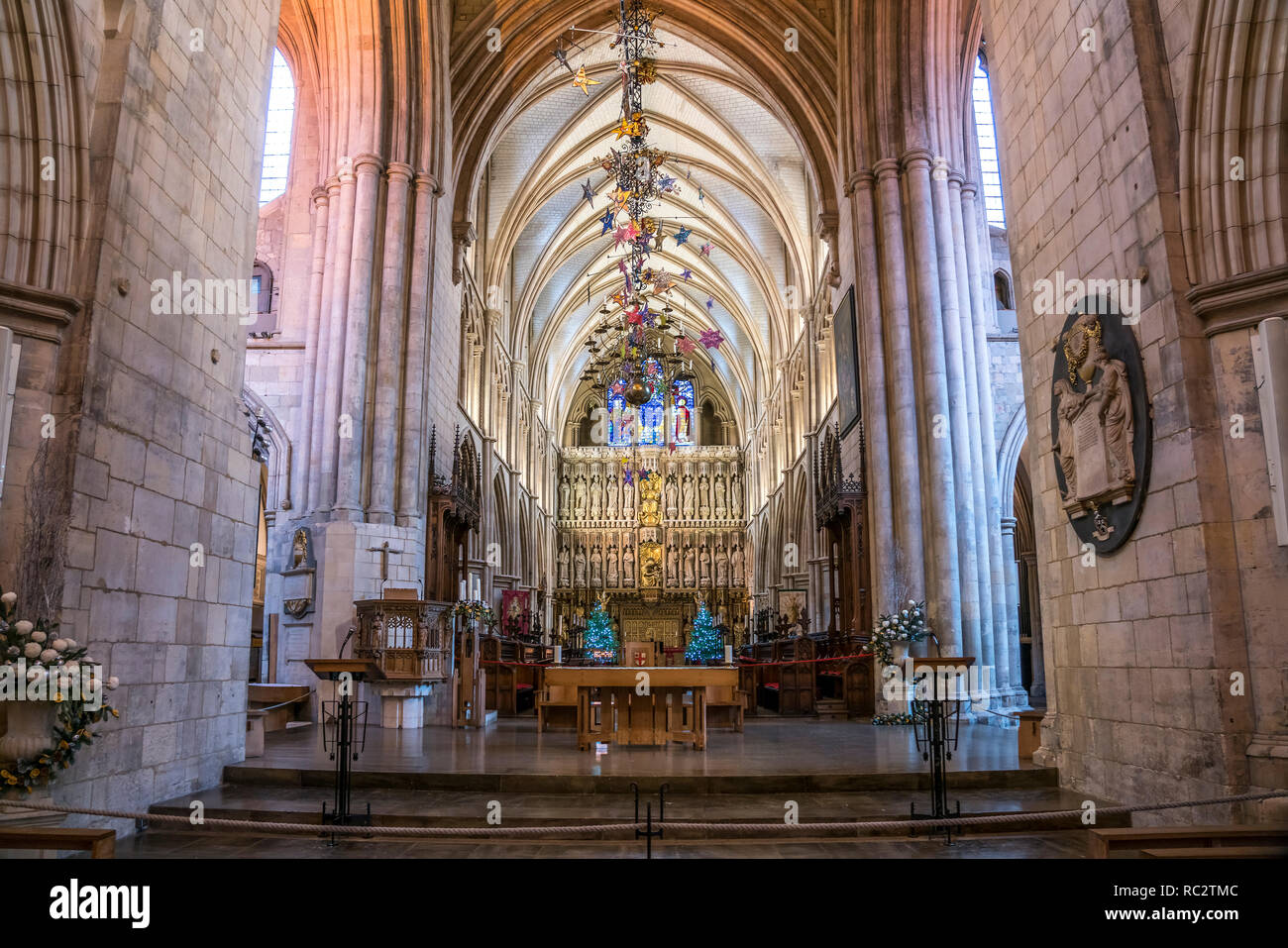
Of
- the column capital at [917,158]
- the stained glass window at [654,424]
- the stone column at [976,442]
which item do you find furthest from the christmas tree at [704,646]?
the column capital at [917,158]

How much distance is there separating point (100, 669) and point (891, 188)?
12.1m

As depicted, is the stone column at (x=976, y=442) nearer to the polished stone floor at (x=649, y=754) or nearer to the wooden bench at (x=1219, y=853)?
the polished stone floor at (x=649, y=754)

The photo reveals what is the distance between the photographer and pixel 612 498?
1389 inches

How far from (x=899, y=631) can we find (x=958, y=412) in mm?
3391

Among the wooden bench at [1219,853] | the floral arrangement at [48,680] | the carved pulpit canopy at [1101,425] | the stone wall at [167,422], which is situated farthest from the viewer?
the carved pulpit canopy at [1101,425]

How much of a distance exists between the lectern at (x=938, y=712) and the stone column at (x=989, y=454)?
1075 mm

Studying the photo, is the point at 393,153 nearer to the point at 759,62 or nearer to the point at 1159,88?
the point at 759,62

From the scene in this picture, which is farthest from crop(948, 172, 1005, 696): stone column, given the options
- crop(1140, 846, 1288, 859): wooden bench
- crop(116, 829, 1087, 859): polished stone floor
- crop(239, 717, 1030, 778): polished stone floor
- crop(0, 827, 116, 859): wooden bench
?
crop(0, 827, 116, 859): wooden bench

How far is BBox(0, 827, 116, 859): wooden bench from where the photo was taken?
3.33 m

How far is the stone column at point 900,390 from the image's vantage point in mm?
12445

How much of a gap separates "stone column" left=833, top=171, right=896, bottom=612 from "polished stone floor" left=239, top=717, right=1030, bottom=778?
2.72m

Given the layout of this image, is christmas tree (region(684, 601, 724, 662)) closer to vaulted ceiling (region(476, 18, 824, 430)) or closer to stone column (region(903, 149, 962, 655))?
vaulted ceiling (region(476, 18, 824, 430))

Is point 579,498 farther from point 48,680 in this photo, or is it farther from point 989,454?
point 48,680
